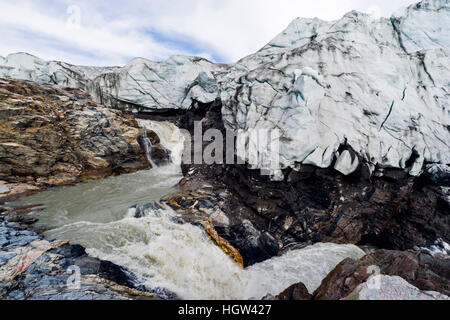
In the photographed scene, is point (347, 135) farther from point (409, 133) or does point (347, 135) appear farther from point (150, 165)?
point (150, 165)

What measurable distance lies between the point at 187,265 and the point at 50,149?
7841mm

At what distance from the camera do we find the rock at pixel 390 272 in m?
3.76

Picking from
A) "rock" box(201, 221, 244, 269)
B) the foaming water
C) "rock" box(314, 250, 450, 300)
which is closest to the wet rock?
"rock" box(201, 221, 244, 269)

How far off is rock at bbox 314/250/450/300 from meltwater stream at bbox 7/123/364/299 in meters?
1.06

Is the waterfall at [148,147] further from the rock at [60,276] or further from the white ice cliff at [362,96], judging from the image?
the rock at [60,276]

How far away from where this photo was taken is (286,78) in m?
7.46

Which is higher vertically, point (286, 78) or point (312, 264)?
point (286, 78)

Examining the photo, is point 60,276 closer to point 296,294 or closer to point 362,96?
point 296,294

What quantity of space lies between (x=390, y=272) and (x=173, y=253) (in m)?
4.57

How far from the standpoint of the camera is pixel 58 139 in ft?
29.2

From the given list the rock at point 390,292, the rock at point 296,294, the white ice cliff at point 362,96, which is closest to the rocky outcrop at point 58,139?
the white ice cliff at point 362,96

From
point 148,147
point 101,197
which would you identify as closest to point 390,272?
point 101,197

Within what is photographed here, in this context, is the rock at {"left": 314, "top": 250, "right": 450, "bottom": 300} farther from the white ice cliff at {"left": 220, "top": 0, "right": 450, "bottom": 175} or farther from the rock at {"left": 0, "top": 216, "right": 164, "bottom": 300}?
the rock at {"left": 0, "top": 216, "right": 164, "bottom": 300}
